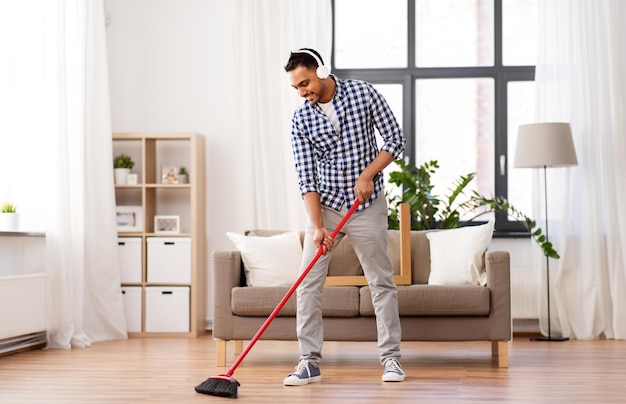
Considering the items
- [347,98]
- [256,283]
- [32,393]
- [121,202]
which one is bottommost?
[32,393]

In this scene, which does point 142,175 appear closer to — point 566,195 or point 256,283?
point 256,283

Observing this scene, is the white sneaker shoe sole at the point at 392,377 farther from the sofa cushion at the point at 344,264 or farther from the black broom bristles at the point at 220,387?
the sofa cushion at the point at 344,264

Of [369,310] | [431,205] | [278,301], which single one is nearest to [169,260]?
[431,205]

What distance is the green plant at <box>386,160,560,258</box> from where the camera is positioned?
5621 millimetres

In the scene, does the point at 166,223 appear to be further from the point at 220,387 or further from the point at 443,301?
the point at 220,387

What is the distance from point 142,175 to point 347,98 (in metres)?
2.80

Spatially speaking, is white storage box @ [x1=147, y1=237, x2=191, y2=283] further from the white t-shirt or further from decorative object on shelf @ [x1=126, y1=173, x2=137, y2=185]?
the white t-shirt

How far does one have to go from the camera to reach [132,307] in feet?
19.1

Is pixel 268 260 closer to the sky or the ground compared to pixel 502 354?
closer to the sky

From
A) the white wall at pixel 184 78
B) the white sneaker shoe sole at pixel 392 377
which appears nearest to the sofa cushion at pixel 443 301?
the white sneaker shoe sole at pixel 392 377

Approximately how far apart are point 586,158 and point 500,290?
80.1 inches

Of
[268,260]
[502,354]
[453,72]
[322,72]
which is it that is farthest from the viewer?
[453,72]

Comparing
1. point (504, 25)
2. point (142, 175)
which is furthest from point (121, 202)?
point (504, 25)

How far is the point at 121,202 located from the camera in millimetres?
6168
